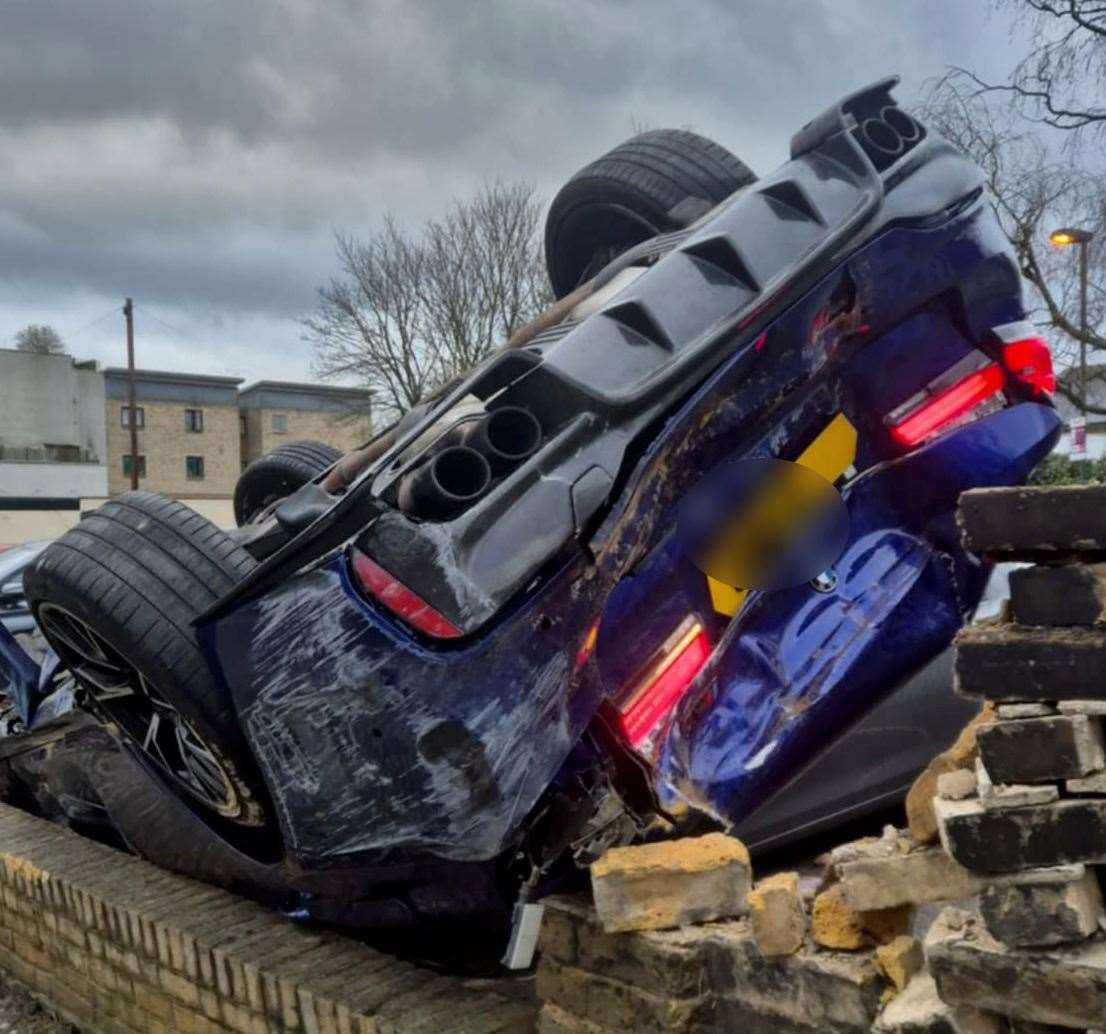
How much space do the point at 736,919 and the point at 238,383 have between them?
5781cm

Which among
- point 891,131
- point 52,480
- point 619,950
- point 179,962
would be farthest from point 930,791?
point 52,480

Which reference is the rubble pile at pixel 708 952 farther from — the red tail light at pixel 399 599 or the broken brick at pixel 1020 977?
the red tail light at pixel 399 599

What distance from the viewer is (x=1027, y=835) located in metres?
1.62

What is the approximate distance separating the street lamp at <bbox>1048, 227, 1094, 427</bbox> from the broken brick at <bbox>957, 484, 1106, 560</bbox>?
16263 mm

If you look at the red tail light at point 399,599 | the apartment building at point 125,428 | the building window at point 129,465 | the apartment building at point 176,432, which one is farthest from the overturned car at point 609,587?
the building window at point 129,465

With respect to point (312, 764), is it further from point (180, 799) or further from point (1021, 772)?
point (1021, 772)

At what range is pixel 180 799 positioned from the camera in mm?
2914

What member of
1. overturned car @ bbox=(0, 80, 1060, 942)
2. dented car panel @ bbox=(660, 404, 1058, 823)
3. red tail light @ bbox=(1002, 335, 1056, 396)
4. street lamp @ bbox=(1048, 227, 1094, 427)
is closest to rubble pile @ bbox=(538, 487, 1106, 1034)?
overturned car @ bbox=(0, 80, 1060, 942)

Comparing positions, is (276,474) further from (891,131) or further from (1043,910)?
(1043,910)

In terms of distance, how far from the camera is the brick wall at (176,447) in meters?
53.2

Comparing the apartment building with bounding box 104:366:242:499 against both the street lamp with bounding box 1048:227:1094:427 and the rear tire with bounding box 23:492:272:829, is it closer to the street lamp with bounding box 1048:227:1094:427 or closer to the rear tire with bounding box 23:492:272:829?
the street lamp with bounding box 1048:227:1094:427

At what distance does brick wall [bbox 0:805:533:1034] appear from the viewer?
263cm

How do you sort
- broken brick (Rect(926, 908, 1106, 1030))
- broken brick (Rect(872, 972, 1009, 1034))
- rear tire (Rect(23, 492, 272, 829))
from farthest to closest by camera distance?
rear tire (Rect(23, 492, 272, 829)) → broken brick (Rect(872, 972, 1009, 1034)) → broken brick (Rect(926, 908, 1106, 1030))

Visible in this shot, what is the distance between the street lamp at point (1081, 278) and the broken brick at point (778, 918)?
16.2 metres
